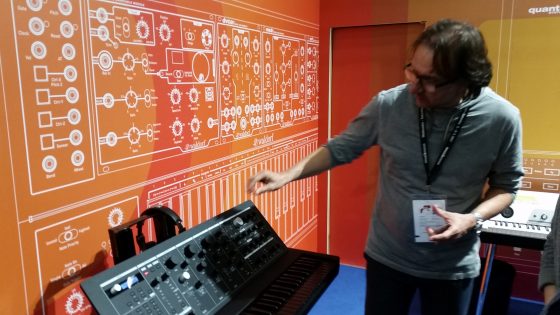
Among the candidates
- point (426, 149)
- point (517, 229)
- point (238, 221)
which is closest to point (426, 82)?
point (426, 149)

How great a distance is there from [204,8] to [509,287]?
2516mm

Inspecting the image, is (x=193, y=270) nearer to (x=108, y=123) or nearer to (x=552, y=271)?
(x=108, y=123)

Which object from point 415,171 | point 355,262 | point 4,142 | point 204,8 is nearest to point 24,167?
point 4,142

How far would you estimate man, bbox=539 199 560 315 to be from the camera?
1.05 metres

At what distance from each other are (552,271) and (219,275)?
3.07ft

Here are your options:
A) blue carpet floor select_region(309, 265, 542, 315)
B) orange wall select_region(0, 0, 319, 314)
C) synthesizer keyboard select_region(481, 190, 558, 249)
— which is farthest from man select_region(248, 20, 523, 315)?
blue carpet floor select_region(309, 265, 542, 315)

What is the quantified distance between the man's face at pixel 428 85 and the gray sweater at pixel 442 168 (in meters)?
0.05

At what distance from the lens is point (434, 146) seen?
1.60m

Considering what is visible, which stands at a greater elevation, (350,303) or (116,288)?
(116,288)

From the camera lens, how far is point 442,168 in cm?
159

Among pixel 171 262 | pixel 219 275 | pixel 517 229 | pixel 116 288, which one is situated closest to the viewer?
pixel 116 288

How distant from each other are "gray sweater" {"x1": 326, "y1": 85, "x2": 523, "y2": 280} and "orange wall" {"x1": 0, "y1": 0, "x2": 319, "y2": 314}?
0.85m

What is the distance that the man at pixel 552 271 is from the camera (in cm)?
105

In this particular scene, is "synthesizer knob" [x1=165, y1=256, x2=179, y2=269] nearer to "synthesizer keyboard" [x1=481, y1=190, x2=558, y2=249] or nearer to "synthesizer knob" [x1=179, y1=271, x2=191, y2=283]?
"synthesizer knob" [x1=179, y1=271, x2=191, y2=283]
